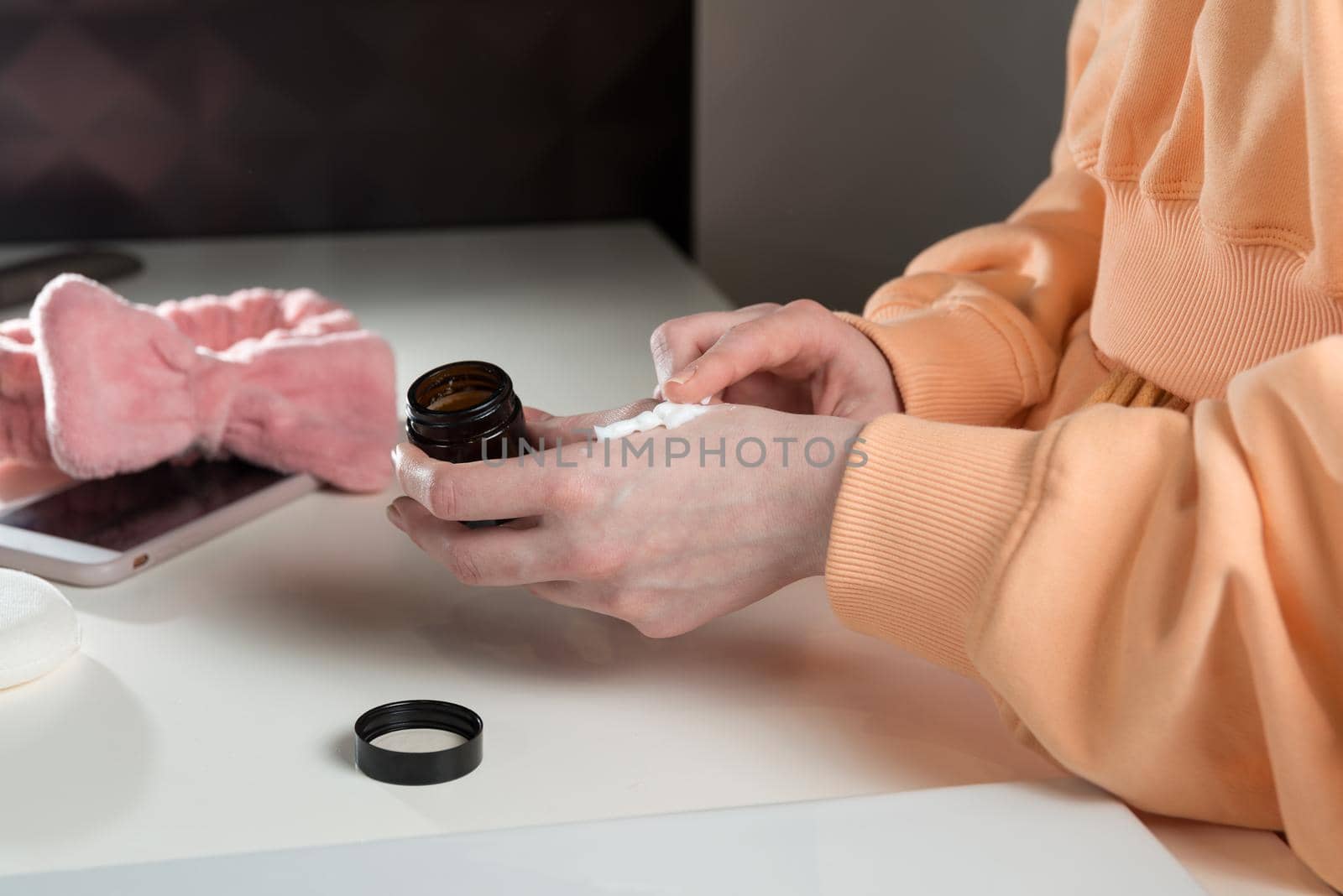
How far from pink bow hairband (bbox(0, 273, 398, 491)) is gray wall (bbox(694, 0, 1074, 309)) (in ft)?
2.30

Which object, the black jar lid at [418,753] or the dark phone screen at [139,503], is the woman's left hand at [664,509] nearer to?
the black jar lid at [418,753]

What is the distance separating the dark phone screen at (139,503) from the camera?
0.85 meters

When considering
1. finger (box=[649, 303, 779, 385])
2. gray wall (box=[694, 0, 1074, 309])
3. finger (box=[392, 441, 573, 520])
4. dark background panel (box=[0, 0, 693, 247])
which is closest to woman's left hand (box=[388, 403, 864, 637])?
finger (box=[392, 441, 573, 520])

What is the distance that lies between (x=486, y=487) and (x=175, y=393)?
38 cm

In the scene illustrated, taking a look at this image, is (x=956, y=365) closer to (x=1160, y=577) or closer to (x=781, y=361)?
(x=781, y=361)

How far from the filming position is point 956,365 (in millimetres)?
872

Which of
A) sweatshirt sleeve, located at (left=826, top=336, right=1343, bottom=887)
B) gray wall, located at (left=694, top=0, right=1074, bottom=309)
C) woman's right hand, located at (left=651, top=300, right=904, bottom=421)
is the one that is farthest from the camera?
gray wall, located at (left=694, top=0, right=1074, bottom=309)

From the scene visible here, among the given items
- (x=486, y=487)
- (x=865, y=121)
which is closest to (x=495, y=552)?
(x=486, y=487)

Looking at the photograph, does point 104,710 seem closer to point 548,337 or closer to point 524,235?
point 548,337

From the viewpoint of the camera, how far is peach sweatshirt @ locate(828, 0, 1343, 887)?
0.52 metres

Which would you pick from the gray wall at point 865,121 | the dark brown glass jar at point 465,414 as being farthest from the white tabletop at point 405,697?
the gray wall at point 865,121

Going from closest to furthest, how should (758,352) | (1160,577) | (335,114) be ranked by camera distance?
(1160,577)
(758,352)
(335,114)

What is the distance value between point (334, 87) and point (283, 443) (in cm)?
90

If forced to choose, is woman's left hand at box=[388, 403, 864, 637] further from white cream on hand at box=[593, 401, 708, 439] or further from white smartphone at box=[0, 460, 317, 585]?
white smartphone at box=[0, 460, 317, 585]
